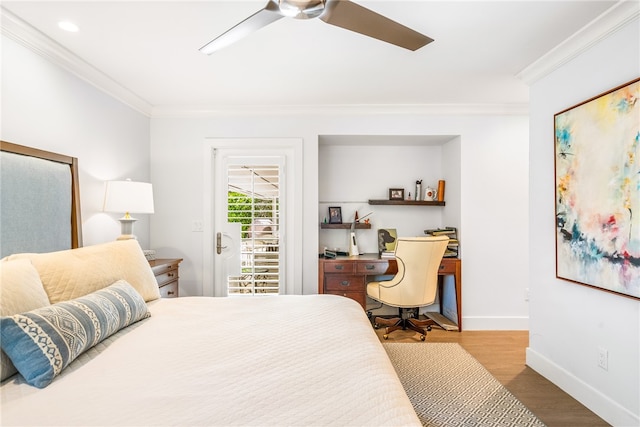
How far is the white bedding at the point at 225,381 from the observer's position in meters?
0.98

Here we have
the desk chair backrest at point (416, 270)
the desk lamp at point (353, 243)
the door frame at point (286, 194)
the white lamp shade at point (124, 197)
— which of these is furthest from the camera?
the desk lamp at point (353, 243)

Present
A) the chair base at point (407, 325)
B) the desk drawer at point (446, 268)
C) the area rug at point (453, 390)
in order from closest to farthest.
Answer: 1. the area rug at point (453, 390)
2. the chair base at point (407, 325)
3. the desk drawer at point (446, 268)

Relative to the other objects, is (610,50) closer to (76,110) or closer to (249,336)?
(249,336)

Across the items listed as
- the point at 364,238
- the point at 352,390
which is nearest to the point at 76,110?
the point at 352,390

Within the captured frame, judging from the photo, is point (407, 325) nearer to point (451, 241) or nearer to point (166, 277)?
point (451, 241)

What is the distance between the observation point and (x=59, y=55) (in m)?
2.50

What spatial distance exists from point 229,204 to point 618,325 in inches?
136

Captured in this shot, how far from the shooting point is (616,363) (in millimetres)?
2049

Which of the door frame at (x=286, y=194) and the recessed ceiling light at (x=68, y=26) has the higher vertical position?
the recessed ceiling light at (x=68, y=26)

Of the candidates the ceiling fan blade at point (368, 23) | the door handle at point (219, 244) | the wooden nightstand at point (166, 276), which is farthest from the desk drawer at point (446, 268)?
the wooden nightstand at point (166, 276)

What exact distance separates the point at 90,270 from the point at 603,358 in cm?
303

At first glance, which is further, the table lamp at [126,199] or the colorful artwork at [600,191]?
the table lamp at [126,199]

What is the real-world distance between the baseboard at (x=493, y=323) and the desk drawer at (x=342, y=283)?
1243 millimetres

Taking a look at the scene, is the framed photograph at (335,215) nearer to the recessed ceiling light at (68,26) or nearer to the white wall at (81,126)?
the white wall at (81,126)
